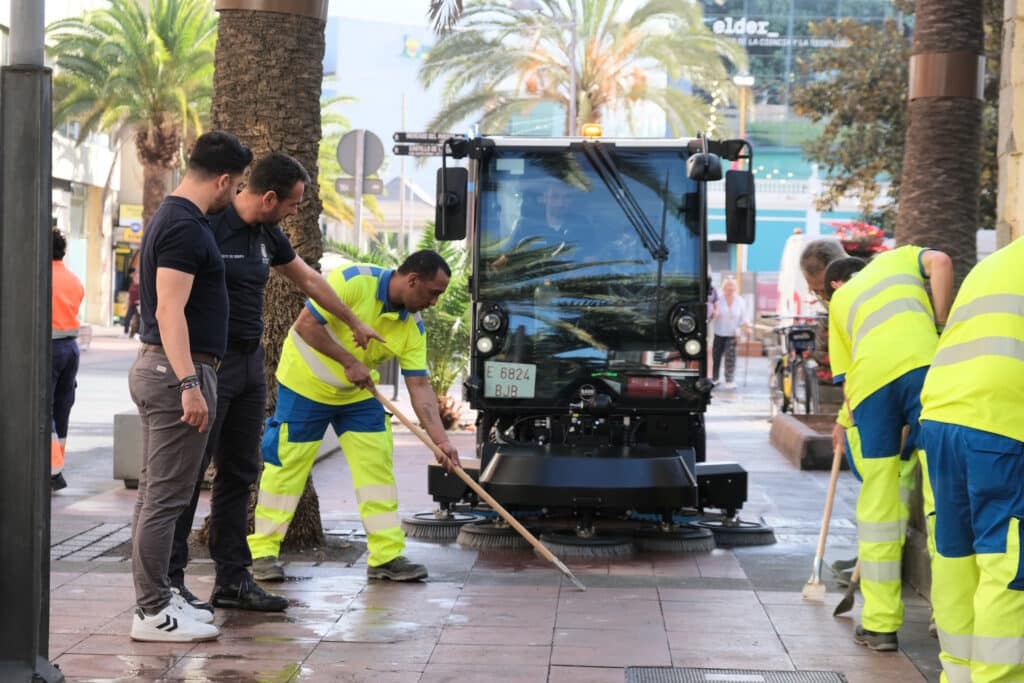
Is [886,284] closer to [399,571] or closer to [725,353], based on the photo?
[399,571]

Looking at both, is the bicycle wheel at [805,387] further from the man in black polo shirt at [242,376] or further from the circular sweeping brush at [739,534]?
the man in black polo shirt at [242,376]

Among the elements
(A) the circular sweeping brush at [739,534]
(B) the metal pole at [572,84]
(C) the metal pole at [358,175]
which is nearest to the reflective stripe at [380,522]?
(A) the circular sweeping brush at [739,534]

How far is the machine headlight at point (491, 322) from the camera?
973cm

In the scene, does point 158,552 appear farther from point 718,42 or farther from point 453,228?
point 718,42

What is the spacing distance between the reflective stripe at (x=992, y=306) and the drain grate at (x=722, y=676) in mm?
1819

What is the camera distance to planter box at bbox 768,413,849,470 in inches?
540

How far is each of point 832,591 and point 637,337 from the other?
2377mm

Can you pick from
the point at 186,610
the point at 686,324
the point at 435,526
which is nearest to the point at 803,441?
the point at 686,324

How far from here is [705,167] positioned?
903 centimetres

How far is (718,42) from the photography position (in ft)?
116

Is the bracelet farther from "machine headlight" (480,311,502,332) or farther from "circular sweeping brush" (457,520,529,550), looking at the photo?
"machine headlight" (480,311,502,332)

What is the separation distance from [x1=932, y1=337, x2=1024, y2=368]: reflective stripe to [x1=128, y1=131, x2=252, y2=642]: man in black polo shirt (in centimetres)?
282

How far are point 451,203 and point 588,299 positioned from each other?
105 cm

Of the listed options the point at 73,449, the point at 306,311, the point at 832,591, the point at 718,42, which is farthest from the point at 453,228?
the point at 718,42
